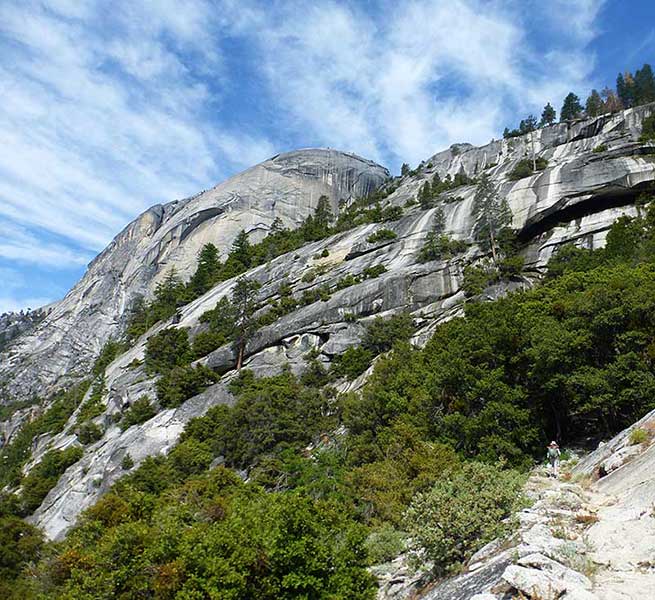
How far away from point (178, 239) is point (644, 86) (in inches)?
3448

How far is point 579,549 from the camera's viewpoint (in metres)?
7.02

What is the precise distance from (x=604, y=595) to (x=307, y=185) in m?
106

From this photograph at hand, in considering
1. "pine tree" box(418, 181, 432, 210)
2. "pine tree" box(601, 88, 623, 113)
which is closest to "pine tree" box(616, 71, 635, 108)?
"pine tree" box(601, 88, 623, 113)


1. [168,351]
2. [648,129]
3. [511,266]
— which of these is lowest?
[511,266]

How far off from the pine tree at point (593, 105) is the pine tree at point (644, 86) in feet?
18.6

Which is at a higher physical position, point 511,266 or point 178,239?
point 178,239

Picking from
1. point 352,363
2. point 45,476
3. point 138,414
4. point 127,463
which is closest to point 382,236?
point 352,363

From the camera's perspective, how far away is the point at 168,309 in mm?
66875

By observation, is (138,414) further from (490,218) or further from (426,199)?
(426,199)

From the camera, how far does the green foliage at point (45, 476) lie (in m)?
40.6

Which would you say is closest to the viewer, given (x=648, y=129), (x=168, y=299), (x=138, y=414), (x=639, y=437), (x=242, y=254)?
(x=639, y=437)

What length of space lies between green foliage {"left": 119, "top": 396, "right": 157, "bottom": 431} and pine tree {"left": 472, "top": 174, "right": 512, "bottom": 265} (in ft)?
110

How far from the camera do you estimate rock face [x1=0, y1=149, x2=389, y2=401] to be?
98688 millimetres

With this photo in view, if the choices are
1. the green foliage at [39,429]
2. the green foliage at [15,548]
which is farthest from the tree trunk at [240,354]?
the green foliage at [39,429]
